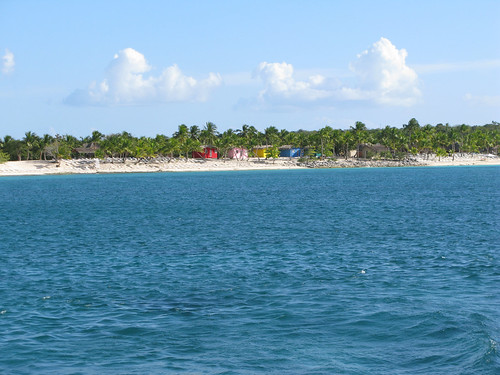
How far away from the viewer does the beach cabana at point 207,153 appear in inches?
7682

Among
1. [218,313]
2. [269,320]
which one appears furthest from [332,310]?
[218,313]

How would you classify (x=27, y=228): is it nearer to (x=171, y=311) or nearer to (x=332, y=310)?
(x=171, y=311)

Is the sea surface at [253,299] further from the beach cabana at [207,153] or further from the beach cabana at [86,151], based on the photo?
the beach cabana at [207,153]

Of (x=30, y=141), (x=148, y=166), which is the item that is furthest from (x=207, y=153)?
(x=30, y=141)

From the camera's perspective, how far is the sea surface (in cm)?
1608

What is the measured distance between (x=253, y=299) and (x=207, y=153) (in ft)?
577

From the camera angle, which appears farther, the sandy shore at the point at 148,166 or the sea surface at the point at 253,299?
the sandy shore at the point at 148,166

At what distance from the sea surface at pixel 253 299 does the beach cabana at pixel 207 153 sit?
14974 centimetres

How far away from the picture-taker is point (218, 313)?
20.2 metres

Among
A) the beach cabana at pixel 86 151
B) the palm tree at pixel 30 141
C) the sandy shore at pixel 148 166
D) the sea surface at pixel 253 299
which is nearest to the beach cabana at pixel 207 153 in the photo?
the sandy shore at pixel 148 166

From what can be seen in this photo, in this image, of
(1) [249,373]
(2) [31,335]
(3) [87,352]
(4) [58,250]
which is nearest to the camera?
(1) [249,373]

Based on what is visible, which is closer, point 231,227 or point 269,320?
point 269,320

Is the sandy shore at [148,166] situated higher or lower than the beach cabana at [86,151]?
lower

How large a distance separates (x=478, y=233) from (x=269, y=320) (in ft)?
79.8
